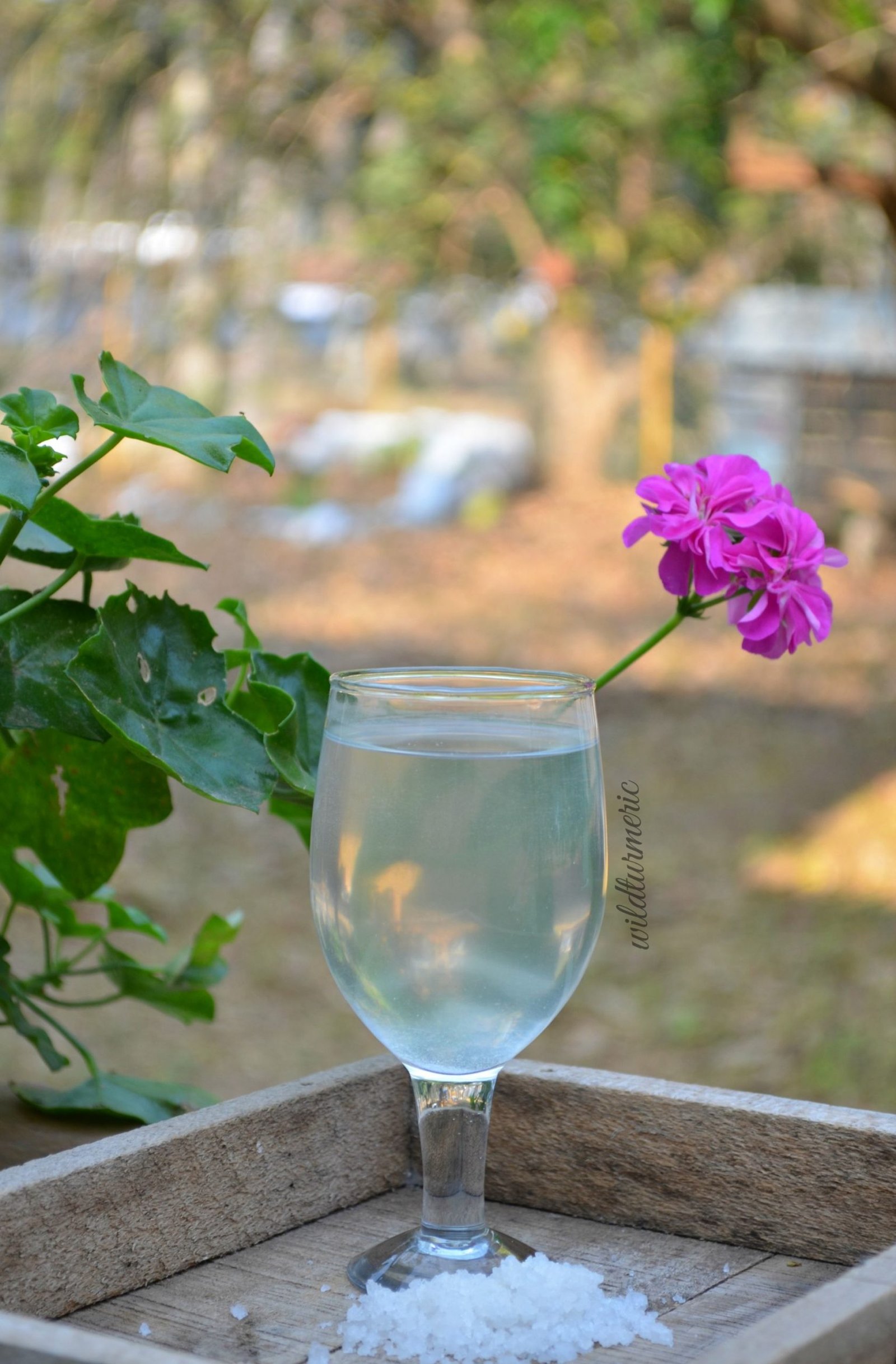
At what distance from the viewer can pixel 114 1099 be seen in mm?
762

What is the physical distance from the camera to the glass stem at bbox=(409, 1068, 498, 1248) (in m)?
0.57

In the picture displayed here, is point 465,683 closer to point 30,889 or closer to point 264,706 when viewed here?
point 264,706

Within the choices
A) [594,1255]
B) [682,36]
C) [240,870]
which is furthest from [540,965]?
[682,36]

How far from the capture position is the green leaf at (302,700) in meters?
0.64

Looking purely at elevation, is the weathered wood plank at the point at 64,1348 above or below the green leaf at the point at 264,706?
below

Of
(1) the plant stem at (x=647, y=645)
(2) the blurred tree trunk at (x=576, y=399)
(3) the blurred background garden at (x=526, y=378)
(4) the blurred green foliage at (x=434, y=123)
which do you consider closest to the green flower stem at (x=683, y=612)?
(1) the plant stem at (x=647, y=645)

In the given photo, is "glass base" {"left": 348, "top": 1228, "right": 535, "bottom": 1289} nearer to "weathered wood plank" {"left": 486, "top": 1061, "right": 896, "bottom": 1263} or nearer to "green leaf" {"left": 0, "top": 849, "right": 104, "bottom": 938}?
"weathered wood plank" {"left": 486, "top": 1061, "right": 896, "bottom": 1263}

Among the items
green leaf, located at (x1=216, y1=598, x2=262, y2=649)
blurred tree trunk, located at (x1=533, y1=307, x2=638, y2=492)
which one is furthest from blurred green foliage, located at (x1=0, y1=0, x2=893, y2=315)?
green leaf, located at (x1=216, y1=598, x2=262, y2=649)

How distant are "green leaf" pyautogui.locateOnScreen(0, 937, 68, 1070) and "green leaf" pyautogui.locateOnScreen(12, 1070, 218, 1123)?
0.04 m

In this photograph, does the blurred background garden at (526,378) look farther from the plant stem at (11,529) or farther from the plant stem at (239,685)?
the plant stem at (11,529)

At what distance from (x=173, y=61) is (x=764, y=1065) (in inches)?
145

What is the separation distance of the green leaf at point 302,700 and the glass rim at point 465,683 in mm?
52

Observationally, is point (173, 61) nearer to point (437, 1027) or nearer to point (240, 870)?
point (240, 870)

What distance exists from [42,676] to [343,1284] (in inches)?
10.3
